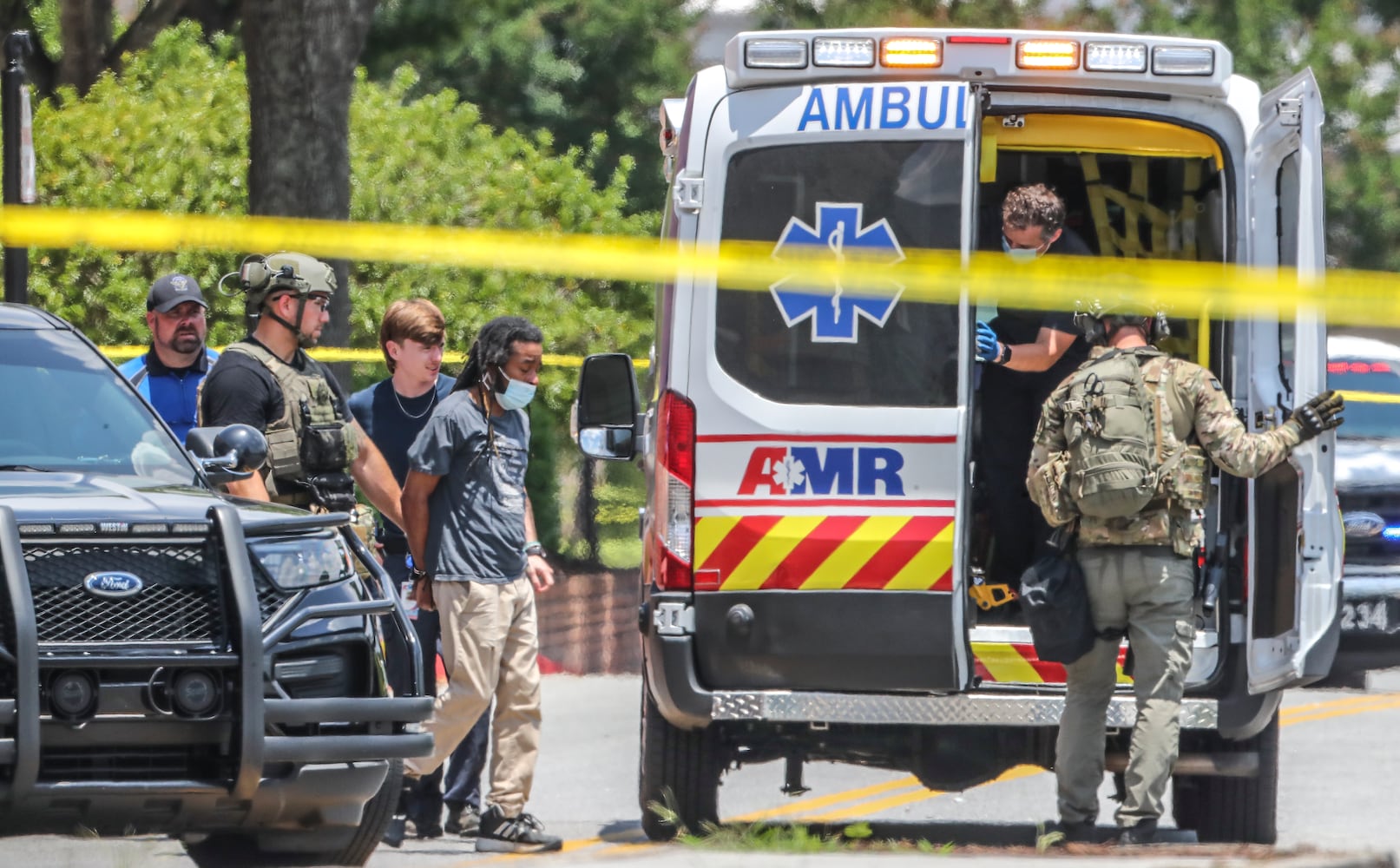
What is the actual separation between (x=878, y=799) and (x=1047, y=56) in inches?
141

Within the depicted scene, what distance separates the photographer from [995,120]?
7320 millimetres

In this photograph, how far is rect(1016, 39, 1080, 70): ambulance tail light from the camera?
21.8 ft

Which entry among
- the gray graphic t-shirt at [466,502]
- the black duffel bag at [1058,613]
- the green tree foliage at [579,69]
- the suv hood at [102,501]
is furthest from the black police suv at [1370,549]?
the green tree foliage at [579,69]

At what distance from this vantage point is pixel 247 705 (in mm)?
5160

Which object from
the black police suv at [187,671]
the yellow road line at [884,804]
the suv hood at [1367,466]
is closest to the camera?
the black police suv at [187,671]

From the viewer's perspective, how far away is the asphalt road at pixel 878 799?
7.34 m

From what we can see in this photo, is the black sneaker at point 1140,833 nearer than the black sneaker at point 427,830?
Yes

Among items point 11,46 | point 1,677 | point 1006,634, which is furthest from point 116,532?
point 11,46

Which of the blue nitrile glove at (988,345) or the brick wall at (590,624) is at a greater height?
the blue nitrile glove at (988,345)

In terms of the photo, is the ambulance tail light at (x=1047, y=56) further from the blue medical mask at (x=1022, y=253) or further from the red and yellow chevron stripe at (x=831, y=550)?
the red and yellow chevron stripe at (x=831, y=550)

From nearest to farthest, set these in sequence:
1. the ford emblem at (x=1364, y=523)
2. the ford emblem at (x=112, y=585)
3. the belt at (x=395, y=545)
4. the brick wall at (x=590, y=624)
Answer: the ford emblem at (x=112, y=585)
the belt at (x=395, y=545)
the ford emblem at (x=1364, y=523)
the brick wall at (x=590, y=624)

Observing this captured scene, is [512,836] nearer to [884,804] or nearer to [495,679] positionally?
[495,679]

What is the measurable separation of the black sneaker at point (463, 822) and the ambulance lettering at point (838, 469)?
1.98 m

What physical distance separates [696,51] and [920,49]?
69.4 ft
